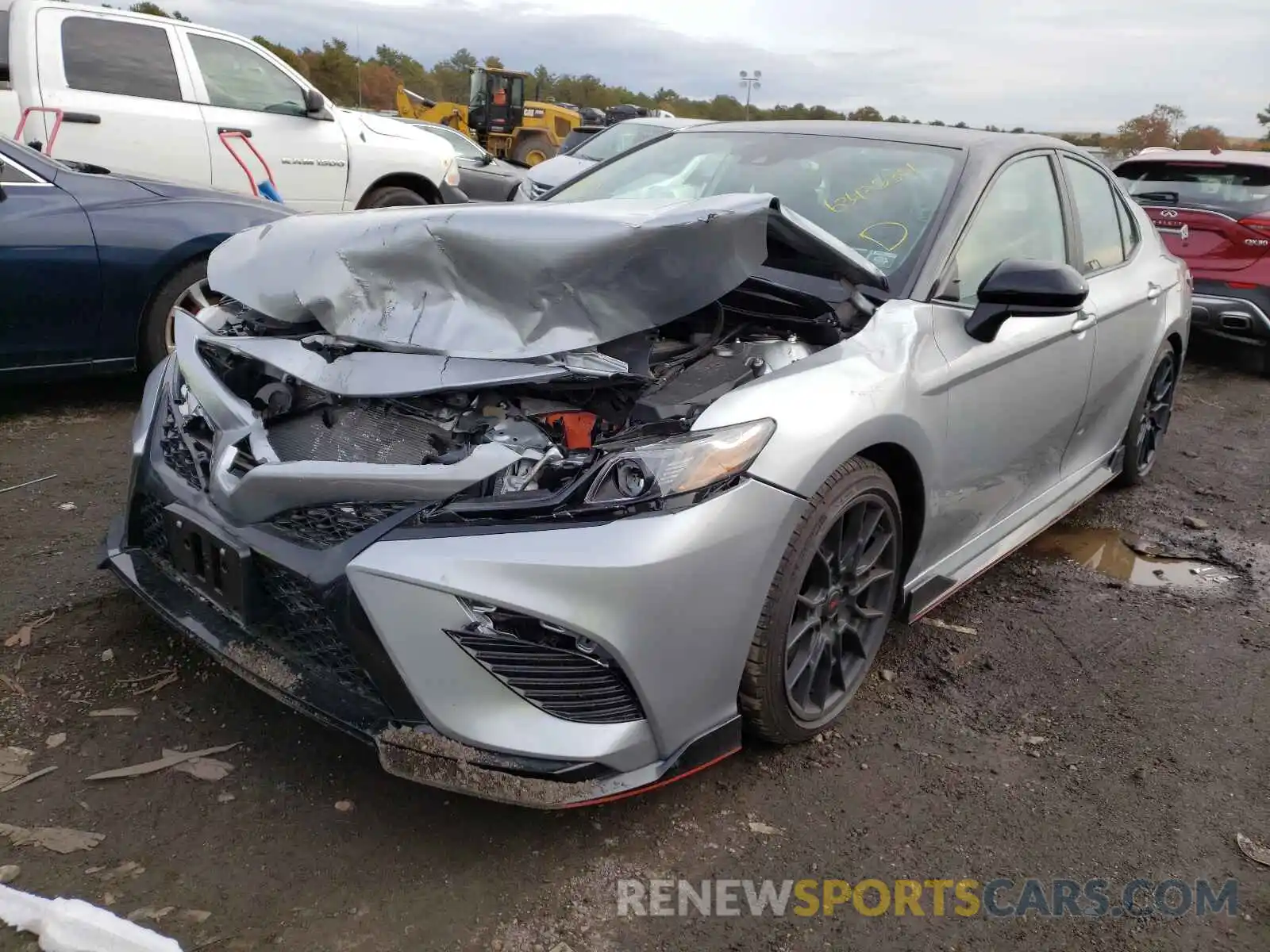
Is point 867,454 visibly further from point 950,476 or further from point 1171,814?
point 1171,814

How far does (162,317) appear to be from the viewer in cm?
442

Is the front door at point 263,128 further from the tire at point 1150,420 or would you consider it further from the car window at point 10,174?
the tire at point 1150,420

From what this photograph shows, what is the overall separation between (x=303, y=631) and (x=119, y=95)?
18.8 feet

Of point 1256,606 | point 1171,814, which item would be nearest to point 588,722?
point 1171,814

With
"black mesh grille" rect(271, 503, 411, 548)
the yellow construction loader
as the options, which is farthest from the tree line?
"black mesh grille" rect(271, 503, 411, 548)

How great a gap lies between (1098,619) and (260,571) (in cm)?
287

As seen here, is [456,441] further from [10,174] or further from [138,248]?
[10,174]

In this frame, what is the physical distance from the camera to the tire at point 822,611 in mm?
2199

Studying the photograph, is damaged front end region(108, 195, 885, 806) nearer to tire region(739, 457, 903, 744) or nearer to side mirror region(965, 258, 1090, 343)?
tire region(739, 457, 903, 744)

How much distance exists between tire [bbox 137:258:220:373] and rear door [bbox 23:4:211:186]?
6.18 ft

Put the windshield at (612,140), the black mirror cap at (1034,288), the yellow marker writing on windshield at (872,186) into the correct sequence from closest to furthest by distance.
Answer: the black mirror cap at (1034,288) < the yellow marker writing on windshield at (872,186) < the windshield at (612,140)

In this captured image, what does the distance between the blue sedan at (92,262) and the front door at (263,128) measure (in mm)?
2115

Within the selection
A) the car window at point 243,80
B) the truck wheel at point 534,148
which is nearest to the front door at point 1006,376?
the car window at point 243,80

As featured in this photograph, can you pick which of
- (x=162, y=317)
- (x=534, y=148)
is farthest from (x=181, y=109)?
(x=534, y=148)
